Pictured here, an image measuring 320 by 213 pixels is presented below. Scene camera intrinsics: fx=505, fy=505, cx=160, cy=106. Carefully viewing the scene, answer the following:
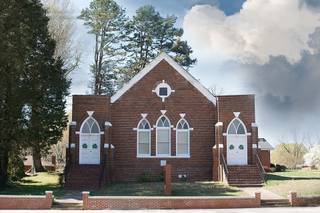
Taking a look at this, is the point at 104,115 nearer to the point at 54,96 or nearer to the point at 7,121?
the point at 54,96

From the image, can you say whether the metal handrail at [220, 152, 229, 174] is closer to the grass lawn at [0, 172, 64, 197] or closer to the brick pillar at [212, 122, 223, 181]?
the brick pillar at [212, 122, 223, 181]

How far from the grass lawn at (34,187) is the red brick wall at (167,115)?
4.80 metres

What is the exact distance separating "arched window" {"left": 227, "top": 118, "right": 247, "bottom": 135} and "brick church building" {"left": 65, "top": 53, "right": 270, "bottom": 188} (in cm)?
7

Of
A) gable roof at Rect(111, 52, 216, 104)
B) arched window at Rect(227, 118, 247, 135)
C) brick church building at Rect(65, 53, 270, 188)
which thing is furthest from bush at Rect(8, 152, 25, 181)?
arched window at Rect(227, 118, 247, 135)

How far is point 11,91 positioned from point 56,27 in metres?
16.9

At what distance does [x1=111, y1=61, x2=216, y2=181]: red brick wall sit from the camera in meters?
34.0

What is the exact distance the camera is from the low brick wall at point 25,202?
72.8 ft

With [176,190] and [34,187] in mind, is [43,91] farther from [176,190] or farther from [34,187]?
[176,190]

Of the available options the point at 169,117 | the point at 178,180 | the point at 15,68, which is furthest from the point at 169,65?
the point at 15,68

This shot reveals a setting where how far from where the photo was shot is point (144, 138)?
34.4 m

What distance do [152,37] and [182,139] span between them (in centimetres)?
2630

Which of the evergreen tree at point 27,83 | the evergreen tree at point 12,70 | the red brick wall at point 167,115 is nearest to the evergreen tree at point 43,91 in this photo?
the evergreen tree at point 27,83

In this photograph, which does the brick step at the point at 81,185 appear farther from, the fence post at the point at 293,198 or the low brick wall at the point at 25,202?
the fence post at the point at 293,198

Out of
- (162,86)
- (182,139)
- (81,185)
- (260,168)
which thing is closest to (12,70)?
(81,185)
